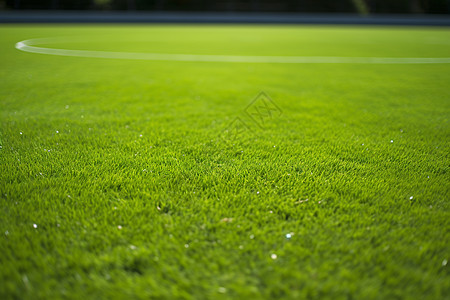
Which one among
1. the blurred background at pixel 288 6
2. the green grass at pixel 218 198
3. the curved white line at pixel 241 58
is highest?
the blurred background at pixel 288 6

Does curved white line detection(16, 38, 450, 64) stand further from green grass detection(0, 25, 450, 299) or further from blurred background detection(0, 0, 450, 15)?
blurred background detection(0, 0, 450, 15)

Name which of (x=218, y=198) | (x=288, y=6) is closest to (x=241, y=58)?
(x=218, y=198)

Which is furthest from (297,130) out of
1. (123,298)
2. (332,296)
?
(123,298)

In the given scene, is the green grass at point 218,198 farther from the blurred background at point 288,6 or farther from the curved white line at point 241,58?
the blurred background at point 288,6

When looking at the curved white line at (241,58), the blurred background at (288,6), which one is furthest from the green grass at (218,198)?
the blurred background at (288,6)

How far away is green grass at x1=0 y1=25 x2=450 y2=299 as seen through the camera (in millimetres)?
1652

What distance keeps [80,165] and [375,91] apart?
196 inches

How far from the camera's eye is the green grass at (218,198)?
165 centimetres

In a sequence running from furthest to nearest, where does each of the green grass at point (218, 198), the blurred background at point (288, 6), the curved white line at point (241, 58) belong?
the blurred background at point (288, 6), the curved white line at point (241, 58), the green grass at point (218, 198)

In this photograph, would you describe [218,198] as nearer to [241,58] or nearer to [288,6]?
[241,58]

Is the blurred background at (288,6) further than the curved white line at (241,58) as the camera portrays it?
Yes

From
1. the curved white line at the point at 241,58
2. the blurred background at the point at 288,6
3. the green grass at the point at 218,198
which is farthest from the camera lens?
the blurred background at the point at 288,6

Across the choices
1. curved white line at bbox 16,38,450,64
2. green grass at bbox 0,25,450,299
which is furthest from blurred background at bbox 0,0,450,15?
green grass at bbox 0,25,450,299

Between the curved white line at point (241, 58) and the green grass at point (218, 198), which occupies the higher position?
the curved white line at point (241, 58)
